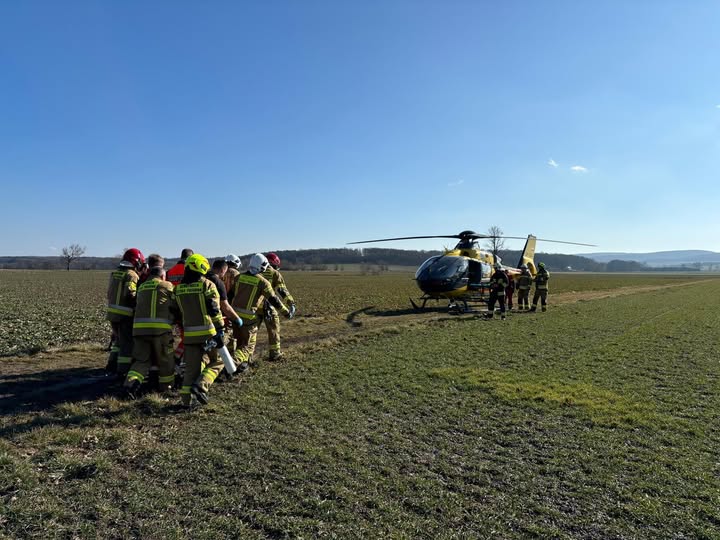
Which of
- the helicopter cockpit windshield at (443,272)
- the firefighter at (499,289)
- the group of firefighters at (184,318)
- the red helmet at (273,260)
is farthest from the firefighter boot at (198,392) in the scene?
the firefighter at (499,289)

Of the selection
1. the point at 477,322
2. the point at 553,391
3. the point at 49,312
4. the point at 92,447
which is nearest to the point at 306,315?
the point at 477,322

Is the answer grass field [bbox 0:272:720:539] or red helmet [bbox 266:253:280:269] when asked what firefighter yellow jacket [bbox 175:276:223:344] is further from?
red helmet [bbox 266:253:280:269]

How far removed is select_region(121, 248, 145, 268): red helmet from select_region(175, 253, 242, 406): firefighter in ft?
6.64

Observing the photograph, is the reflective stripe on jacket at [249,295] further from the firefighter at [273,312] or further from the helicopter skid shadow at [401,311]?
the helicopter skid shadow at [401,311]

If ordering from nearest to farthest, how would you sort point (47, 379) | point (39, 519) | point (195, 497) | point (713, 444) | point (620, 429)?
point (39, 519) → point (195, 497) → point (713, 444) → point (620, 429) → point (47, 379)

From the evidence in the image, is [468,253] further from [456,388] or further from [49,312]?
[49,312]

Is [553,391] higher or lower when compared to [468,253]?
lower

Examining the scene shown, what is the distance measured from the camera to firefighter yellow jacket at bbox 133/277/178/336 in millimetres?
6781

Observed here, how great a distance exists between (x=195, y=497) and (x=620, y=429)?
530 cm

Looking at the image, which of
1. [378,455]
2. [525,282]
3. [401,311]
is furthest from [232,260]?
[525,282]

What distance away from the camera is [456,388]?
302 inches

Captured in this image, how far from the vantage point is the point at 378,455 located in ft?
16.1

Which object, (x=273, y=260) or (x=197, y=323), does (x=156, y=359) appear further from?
(x=273, y=260)

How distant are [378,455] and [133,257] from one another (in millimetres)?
5747
